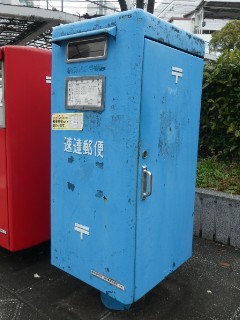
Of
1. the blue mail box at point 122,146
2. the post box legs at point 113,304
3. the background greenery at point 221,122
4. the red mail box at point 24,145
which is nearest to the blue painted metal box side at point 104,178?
the blue mail box at point 122,146

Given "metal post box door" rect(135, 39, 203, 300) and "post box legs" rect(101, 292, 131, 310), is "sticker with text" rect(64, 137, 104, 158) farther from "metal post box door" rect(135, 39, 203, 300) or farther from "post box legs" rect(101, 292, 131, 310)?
"post box legs" rect(101, 292, 131, 310)

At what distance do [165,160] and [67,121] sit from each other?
2.51 ft

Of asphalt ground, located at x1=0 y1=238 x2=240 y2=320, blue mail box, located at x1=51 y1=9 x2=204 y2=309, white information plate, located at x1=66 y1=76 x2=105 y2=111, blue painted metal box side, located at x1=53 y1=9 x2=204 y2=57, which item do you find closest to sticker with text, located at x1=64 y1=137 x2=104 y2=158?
blue mail box, located at x1=51 y1=9 x2=204 y2=309

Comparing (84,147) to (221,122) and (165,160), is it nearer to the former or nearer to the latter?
(165,160)

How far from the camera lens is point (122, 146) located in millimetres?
1979

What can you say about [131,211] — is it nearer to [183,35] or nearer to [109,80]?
[109,80]

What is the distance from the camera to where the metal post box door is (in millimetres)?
1992

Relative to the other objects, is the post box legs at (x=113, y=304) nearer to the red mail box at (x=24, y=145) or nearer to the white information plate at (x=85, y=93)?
the red mail box at (x=24, y=145)

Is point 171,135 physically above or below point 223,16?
below

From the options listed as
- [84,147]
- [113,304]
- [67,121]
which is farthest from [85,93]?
[113,304]

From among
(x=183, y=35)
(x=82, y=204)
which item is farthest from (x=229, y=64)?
(x=82, y=204)

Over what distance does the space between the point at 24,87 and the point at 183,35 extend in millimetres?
1434

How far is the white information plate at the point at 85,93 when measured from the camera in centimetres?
205

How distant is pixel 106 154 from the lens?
6.79 feet
